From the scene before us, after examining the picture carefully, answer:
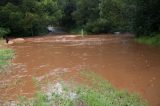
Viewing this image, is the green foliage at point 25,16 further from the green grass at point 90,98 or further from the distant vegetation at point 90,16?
the green grass at point 90,98

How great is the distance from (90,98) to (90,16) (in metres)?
48.1

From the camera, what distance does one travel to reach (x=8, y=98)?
11734 millimetres

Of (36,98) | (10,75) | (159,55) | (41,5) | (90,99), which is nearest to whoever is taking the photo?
(90,99)

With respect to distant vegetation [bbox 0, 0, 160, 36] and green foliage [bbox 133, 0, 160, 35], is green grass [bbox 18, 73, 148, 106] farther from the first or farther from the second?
green foliage [bbox 133, 0, 160, 35]

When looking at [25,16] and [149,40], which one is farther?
[25,16]

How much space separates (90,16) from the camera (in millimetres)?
57781

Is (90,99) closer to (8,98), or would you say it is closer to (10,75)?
(8,98)

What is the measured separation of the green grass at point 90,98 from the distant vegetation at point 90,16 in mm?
18694

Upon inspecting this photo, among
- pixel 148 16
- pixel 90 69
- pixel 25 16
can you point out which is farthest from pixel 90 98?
pixel 25 16

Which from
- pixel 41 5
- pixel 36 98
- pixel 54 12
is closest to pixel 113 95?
pixel 36 98

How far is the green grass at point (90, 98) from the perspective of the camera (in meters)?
10.1

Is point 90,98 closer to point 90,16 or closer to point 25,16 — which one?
point 25,16

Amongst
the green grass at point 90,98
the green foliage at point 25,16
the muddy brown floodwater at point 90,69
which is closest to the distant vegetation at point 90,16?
the green foliage at point 25,16

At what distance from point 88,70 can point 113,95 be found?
549 cm
